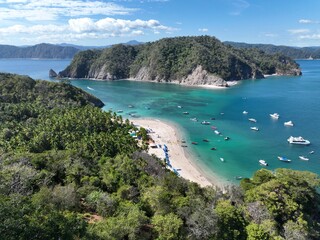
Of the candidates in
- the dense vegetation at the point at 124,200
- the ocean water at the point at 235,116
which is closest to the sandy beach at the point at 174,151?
the ocean water at the point at 235,116

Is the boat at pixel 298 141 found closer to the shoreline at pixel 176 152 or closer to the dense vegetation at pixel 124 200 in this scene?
the shoreline at pixel 176 152

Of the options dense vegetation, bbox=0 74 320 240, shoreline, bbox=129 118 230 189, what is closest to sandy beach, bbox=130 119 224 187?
shoreline, bbox=129 118 230 189

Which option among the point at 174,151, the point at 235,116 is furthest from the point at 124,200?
the point at 235,116

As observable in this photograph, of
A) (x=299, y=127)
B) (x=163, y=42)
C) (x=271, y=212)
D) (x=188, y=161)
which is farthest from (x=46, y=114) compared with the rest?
(x=163, y=42)

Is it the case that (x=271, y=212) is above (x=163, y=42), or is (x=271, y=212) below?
below

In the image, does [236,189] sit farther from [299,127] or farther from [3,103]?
[3,103]

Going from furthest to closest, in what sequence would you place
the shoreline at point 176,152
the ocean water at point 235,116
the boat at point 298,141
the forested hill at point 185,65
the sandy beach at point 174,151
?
the forested hill at point 185,65, the boat at point 298,141, the ocean water at point 235,116, the sandy beach at point 174,151, the shoreline at point 176,152

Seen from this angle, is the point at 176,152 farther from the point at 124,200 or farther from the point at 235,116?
the point at 235,116
